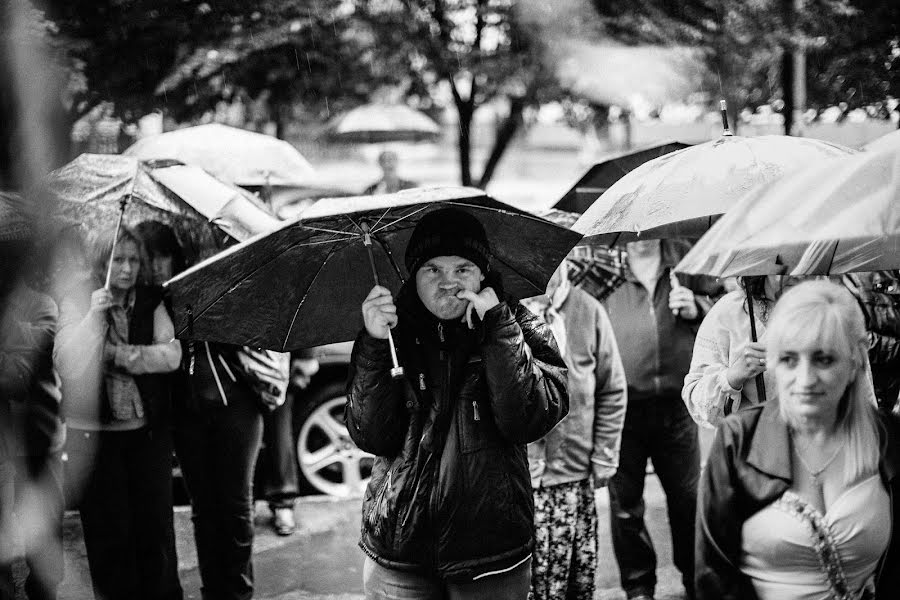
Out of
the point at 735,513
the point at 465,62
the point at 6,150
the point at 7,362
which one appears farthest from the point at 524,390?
the point at 465,62

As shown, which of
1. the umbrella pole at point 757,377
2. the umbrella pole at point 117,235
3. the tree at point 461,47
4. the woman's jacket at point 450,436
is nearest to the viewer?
the woman's jacket at point 450,436

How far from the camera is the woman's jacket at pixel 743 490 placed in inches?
105

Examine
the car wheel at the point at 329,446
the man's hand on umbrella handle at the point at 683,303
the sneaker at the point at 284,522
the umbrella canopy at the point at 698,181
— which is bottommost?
the sneaker at the point at 284,522

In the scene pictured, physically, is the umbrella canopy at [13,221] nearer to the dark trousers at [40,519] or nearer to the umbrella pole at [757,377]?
the dark trousers at [40,519]

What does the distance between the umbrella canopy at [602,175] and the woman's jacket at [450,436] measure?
2769 millimetres

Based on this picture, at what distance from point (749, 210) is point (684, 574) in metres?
3.33

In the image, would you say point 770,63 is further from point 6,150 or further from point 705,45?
point 6,150

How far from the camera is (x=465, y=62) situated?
10.7m

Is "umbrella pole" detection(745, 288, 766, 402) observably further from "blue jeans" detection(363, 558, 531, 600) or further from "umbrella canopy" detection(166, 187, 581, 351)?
"blue jeans" detection(363, 558, 531, 600)

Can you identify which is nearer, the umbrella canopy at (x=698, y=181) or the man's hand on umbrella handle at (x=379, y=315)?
the man's hand on umbrella handle at (x=379, y=315)

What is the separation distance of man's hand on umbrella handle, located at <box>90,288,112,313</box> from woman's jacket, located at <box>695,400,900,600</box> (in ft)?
10.3

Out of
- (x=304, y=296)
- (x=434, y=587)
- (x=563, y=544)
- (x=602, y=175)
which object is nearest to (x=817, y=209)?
(x=434, y=587)

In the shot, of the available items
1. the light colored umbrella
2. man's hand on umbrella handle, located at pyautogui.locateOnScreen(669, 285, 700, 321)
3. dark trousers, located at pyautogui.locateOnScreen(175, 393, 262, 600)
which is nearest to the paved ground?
dark trousers, located at pyautogui.locateOnScreen(175, 393, 262, 600)

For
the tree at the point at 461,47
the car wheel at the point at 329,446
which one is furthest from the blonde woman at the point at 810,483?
the tree at the point at 461,47
